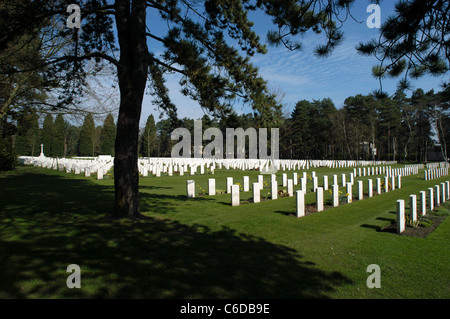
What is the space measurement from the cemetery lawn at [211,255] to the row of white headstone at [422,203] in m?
0.49

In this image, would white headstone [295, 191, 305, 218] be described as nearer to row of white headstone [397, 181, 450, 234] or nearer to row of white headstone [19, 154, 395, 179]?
row of white headstone [397, 181, 450, 234]

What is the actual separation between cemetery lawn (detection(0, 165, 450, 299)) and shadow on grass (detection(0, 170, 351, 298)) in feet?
0.05

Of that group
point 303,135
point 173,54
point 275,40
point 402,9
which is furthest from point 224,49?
point 303,135

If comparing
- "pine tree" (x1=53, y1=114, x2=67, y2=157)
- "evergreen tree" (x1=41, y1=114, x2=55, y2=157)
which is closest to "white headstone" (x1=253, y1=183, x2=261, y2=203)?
"pine tree" (x1=53, y1=114, x2=67, y2=157)

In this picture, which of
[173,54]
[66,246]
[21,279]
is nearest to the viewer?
[21,279]

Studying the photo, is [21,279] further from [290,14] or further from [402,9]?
[402,9]

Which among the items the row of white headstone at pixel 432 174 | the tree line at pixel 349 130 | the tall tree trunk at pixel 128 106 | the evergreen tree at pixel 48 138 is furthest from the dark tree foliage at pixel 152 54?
the evergreen tree at pixel 48 138

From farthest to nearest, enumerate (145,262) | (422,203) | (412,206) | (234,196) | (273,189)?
1. (273,189)
2. (234,196)
3. (422,203)
4. (412,206)
5. (145,262)

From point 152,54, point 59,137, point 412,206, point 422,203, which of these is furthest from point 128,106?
point 59,137

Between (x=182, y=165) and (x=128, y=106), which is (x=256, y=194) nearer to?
(x=128, y=106)

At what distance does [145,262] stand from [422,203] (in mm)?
8060

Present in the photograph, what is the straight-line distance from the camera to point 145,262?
14.3ft
